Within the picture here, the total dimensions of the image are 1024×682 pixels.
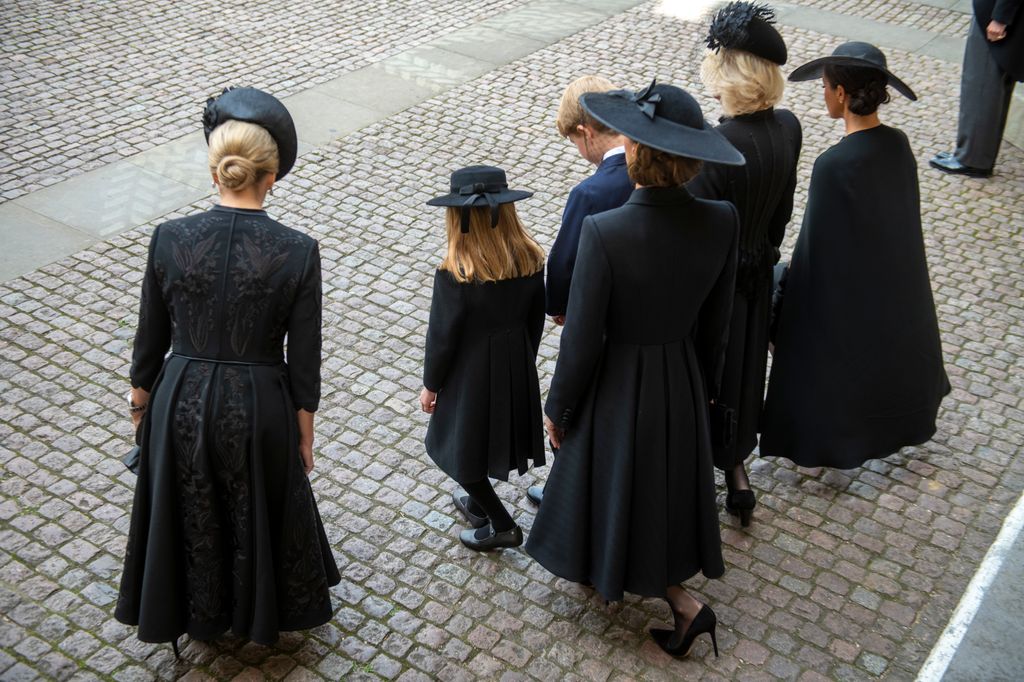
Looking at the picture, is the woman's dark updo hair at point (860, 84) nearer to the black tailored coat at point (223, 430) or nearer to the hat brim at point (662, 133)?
the hat brim at point (662, 133)

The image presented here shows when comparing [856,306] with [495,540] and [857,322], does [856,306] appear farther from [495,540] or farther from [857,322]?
[495,540]

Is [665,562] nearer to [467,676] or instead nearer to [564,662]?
[564,662]

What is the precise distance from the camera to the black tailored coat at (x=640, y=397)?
145 inches

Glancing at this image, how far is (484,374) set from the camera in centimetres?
419

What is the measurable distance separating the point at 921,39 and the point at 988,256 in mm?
4745

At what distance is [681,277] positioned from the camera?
147 inches

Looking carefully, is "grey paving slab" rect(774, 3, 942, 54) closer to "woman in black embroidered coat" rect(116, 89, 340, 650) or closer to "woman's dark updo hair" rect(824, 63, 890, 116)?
"woman's dark updo hair" rect(824, 63, 890, 116)

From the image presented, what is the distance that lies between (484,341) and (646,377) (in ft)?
2.17

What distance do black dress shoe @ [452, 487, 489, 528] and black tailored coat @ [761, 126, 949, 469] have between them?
1.43m

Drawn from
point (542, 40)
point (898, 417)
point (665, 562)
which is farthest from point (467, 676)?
point (542, 40)

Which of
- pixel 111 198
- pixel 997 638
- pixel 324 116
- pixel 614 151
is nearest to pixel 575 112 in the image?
pixel 614 151

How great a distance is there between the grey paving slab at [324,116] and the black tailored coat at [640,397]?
16.3 feet

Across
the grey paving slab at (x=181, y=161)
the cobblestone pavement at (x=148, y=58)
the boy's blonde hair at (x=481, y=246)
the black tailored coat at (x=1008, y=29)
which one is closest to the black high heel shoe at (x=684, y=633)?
the boy's blonde hair at (x=481, y=246)

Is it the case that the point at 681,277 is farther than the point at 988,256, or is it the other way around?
the point at 988,256
